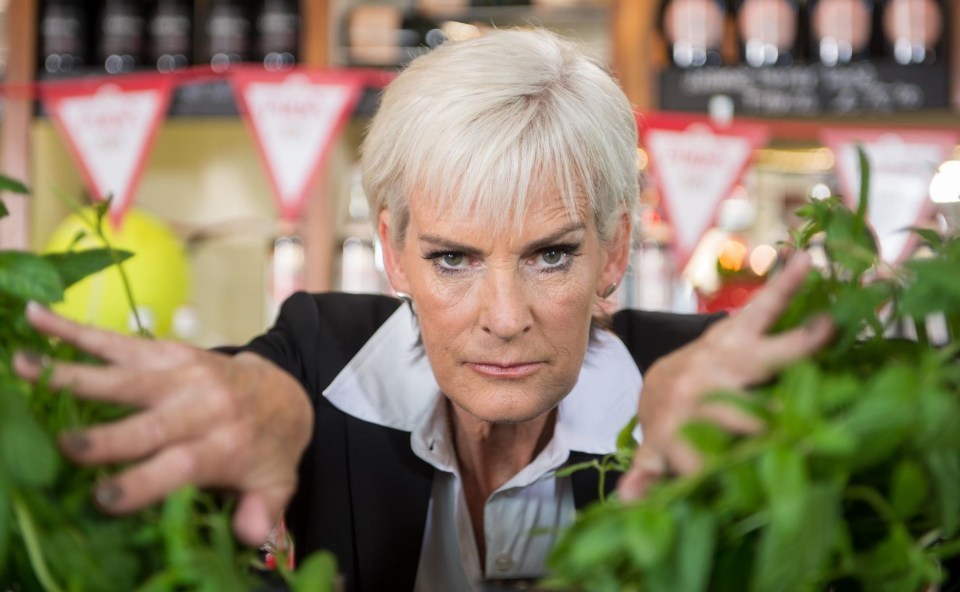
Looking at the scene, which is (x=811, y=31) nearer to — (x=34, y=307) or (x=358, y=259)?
(x=358, y=259)

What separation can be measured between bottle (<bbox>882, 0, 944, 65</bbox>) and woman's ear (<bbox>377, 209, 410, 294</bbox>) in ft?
6.71

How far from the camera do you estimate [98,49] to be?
118 inches

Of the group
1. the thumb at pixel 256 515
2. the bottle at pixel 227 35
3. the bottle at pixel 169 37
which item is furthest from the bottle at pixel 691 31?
the thumb at pixel 256 515

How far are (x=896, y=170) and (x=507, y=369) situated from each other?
195cm

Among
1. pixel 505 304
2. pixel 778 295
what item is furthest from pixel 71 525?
pixel 505 304

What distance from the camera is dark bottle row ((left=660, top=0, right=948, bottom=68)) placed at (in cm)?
285

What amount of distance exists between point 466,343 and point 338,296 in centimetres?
43

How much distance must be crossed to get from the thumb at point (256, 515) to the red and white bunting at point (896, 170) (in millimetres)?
2327

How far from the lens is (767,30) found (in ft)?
9.52

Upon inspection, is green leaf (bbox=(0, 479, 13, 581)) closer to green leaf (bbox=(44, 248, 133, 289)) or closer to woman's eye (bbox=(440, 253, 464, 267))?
green leaf (bbox=(44, 248, 133, 289))

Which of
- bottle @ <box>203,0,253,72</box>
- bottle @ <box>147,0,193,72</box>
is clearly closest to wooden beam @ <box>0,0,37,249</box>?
bottle @ <box>147,0,193,72</box>

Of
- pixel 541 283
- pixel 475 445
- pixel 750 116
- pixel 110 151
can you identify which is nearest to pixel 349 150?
pixel 110 151

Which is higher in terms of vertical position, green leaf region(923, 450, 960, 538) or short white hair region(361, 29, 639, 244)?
short white hair region(361, 29, 639, 244)

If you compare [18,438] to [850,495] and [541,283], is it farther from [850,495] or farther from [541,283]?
[541,283]
